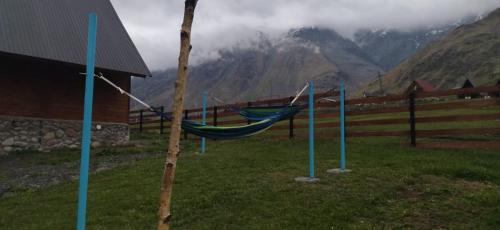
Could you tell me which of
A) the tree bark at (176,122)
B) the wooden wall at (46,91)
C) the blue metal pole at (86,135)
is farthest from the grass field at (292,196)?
the wooden wall at (46,91)

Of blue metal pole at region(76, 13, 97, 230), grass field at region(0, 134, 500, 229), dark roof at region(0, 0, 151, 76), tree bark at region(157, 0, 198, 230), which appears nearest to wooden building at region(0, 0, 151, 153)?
dark roof at region(0, 0, 151, 76)

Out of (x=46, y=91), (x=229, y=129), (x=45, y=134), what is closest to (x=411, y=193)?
(x=229, y=129)

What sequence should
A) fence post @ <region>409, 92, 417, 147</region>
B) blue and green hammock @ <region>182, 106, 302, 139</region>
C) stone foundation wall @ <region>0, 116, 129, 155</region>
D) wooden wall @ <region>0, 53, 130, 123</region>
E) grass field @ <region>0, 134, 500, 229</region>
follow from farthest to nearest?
wooden wall @ <region>0, 53, 130, 123</region> → stone foundation wall @ <region>0, 116, 129, 155</region> → fence post @ <region>409, 92, 417, 147</region> → blue and green hammock @ <region>182, 106, 302, 139</region> → grass field @ <region>0, 134, 500, 229</region>

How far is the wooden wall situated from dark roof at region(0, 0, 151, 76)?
64 centimetres

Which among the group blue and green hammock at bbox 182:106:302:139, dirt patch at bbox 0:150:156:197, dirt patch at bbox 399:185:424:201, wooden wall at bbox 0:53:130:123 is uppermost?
wooden wall at bbox 0:53:130:123

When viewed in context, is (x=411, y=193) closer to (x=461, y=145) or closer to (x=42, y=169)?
(x=461, y=145)

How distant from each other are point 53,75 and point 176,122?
14.4 m

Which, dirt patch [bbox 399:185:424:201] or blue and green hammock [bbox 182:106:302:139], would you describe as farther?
dirt patch [bbox 399:185:424:201]

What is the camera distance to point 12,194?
328 inches

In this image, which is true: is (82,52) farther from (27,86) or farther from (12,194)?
(12,194)

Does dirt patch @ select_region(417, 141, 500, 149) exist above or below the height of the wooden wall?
below

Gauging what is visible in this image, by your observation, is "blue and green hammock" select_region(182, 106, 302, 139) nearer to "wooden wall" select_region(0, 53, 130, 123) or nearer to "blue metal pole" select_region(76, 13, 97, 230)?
"blue metal pole" select_region(76, 13, 97, 230)

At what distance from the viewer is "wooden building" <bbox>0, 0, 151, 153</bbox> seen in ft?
47.0

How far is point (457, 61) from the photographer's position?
132 metres
